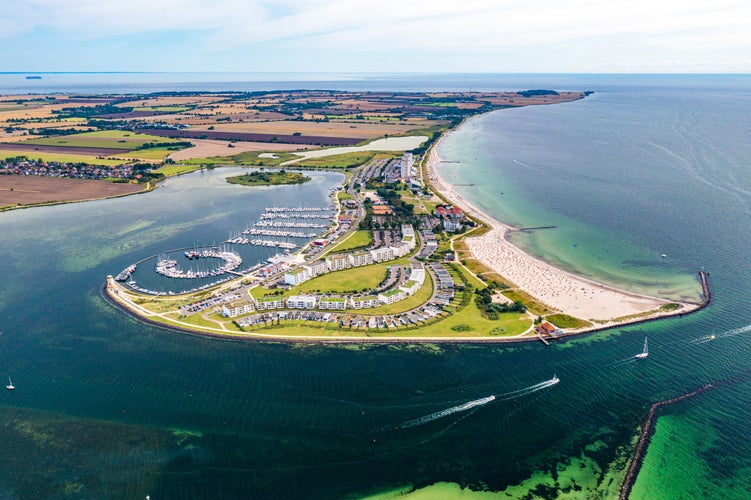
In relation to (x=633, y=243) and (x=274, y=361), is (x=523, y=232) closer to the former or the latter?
(x=633, y=243)

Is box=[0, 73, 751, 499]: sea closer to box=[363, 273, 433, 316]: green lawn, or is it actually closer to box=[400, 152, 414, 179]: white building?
box=[363, 273, 433, 316]: green lawn

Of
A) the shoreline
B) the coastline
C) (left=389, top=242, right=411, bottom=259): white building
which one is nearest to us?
the shoreline

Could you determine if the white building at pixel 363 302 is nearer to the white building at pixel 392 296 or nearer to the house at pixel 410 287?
the white building at pixel 392 296

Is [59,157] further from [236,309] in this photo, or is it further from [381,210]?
[236,309]

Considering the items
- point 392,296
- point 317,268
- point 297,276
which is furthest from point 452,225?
point 297,276

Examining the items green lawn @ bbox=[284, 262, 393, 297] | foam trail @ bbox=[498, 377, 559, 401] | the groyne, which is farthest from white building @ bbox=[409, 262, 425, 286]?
the groyne

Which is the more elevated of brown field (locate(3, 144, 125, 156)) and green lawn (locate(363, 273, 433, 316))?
brown field (locate(3, 144, 125, 156))

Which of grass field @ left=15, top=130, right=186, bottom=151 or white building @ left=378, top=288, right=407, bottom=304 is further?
grass field @ left=15, top=130, right=186, bottom=151
